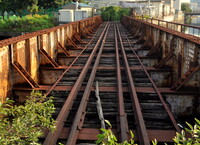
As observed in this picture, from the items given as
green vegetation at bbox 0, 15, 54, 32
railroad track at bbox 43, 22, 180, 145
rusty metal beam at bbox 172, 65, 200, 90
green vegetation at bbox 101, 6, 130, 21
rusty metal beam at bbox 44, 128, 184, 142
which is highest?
green vegetation at bbox 101, 6, 130, 21

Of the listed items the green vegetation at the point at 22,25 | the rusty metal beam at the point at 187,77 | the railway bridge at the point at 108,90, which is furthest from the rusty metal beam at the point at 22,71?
the green vegetation at the point at 22,25

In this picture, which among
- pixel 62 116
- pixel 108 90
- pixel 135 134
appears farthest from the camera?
pixel 108 90

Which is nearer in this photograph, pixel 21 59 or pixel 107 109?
pixel 107 109

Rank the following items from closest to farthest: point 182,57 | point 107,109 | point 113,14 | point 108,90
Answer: point 107,109 < point 108,90 < point 182,57 < point 113,14

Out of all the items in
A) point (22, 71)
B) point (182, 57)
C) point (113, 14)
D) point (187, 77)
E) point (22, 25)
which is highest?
point (113, 14)

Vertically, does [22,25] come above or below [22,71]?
above

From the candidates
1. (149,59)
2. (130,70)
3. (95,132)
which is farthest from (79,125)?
(149,59)

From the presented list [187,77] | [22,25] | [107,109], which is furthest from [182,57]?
[22,25]

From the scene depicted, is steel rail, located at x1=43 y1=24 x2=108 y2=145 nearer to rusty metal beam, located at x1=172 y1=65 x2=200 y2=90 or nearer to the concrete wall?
the concrete wall

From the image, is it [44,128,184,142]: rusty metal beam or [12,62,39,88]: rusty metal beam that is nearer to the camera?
[44,128,184,142]: rusty metal beam

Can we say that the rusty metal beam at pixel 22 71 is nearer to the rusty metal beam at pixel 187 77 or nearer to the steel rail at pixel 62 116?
the steel rail at pixel 62 116

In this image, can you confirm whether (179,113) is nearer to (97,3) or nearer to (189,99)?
(189,99)

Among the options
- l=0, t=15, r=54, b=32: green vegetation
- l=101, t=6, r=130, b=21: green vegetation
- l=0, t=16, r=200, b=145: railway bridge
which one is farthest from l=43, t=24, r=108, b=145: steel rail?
l=101, t=6, r=130, b=21: green vegetation

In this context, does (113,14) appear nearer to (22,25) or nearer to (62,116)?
(22,25)
